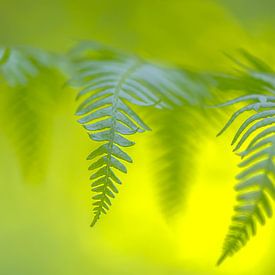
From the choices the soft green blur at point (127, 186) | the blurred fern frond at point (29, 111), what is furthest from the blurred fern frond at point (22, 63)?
the soft green blur at point (127, 186)

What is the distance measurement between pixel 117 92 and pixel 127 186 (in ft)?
2.62

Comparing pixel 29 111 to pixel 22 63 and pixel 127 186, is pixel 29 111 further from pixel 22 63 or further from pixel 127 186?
pixel 127 186

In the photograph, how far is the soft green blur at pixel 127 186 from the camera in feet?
4.78

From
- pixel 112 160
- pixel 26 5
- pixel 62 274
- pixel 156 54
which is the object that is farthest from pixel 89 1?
pixel 112 160

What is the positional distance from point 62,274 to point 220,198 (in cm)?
48

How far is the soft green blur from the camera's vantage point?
1.46m

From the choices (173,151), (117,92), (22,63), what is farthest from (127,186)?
(117,92)

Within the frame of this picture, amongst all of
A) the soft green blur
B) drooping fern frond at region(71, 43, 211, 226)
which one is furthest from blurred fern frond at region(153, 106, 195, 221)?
the soft green blur

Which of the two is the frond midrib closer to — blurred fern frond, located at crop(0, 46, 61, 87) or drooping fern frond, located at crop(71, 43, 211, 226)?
drooping fern frond, located at crop(71, 43, 211, 226)

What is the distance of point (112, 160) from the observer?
2.07 ft

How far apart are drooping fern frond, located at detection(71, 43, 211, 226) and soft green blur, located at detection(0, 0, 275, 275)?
44 cm

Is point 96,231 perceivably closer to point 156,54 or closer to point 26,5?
point 156,54

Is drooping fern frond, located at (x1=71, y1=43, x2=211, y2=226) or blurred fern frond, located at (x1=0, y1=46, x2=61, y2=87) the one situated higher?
blurred fern frond, located at (x1=0, y1=46, x2=61, y2=87)

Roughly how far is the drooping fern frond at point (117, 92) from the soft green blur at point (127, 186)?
1.44 ft
